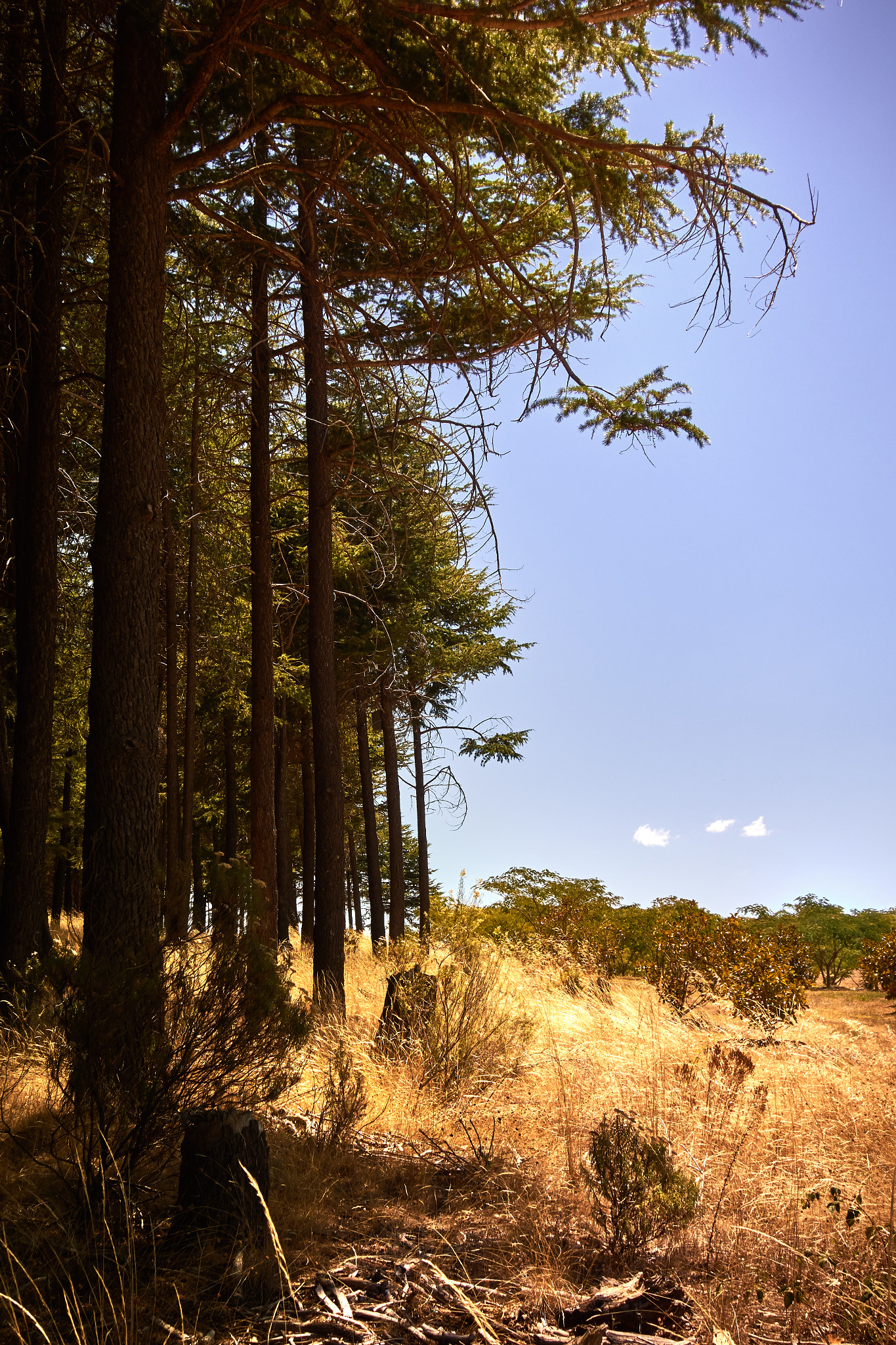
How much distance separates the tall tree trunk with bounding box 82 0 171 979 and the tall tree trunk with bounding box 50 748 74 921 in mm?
13541

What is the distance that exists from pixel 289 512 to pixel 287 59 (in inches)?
395

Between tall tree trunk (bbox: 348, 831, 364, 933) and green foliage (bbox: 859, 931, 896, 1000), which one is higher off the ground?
tall tree trunk (bbox: 348, 831, 364, 933)

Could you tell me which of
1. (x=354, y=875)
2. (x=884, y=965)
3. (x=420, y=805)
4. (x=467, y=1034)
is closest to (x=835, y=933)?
(x=884, y=965)

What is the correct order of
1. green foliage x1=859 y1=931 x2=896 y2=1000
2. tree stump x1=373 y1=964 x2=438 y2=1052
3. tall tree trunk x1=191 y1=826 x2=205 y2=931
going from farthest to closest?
tall tree trunk x1=191 y1=826 x2=205 y2=931
green foliage x1=859 y1=931 x2=896 y2=1000
tree stump x1=373 y1=964 x2=438 y2=1052

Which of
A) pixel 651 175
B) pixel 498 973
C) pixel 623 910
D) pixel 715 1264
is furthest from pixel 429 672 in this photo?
pixel 715 1264

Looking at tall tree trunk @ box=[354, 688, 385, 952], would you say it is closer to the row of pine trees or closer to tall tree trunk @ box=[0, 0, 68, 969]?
the row of pine trees

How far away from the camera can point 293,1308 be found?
3.09 meters

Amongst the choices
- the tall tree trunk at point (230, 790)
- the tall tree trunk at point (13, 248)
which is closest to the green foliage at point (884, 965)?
the tall tree trunk at point (230, 790)

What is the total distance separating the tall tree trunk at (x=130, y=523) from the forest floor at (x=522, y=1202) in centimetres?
141

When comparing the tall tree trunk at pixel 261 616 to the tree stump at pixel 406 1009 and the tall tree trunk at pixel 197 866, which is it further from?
the tall tree trunk at pixel 197 866

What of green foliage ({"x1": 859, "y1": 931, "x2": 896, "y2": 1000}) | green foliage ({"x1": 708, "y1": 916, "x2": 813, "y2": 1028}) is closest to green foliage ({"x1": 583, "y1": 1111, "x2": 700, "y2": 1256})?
green foliage ({"x1": 708, "y1": 916, "x2": 813, "y2": 1028})

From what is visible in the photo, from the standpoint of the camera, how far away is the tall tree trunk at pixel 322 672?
30.0ft

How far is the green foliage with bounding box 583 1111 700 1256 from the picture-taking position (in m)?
3.56

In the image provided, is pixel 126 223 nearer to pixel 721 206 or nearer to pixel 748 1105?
pixel 721 206
